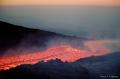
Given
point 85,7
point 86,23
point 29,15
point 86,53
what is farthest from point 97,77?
point 29,15

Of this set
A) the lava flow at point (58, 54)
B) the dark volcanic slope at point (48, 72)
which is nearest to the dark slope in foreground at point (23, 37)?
the lava flow at point (58, 54)

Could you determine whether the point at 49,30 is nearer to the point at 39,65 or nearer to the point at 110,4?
the point at 39,65

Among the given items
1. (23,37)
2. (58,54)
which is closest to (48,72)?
(58,54)

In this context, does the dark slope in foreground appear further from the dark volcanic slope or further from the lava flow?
the dark volcanic slope

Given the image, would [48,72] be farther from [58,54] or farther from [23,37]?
[23,37]

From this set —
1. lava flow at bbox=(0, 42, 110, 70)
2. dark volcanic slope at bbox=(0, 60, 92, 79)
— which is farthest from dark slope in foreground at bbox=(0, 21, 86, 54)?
dark volcanic slope at bbox=(0, 60, 92, 79)
